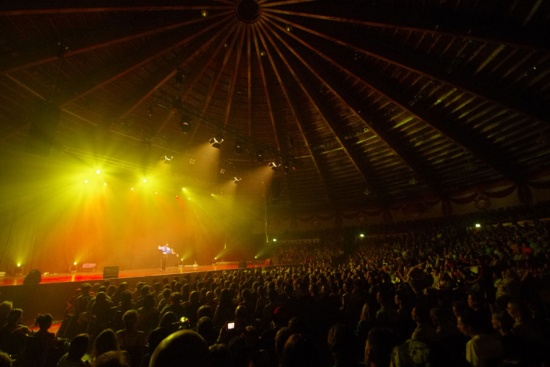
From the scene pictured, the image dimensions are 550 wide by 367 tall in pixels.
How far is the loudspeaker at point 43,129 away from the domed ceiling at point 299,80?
0.05 meters

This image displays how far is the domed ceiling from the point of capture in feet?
25.1

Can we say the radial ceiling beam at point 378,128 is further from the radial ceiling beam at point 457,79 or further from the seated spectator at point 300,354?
the seated spectator at point 300,354

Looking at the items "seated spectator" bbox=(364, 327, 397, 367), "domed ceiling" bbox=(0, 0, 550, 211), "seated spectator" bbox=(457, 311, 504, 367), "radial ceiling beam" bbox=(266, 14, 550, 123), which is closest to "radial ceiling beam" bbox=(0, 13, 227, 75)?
"domed ceiling" bbox=(0, 0, 550, 211)

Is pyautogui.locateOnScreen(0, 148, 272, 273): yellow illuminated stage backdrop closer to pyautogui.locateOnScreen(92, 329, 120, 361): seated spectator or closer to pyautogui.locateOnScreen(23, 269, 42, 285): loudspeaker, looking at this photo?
pyautogui.locateOnScreen(23, 269, 42, 285): loudspeaker

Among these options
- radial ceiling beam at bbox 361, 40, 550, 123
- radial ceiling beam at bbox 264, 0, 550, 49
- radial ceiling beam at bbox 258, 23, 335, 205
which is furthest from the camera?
radial ceiling beam at bbox 258, 23, 335, 205

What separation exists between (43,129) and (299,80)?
926 cm

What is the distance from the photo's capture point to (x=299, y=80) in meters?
11.0

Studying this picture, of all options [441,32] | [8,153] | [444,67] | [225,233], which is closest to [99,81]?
[8,153]

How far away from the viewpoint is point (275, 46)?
9570mm

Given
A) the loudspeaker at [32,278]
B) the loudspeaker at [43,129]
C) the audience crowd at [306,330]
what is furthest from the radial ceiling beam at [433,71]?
the loudspeaker at [32,278]

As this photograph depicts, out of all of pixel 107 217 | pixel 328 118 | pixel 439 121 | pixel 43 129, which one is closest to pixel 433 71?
pixel 439 121

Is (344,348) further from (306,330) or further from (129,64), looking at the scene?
(129,64)

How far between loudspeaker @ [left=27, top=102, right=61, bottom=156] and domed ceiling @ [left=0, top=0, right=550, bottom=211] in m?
0.05

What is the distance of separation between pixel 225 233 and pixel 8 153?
1703 centimetres
